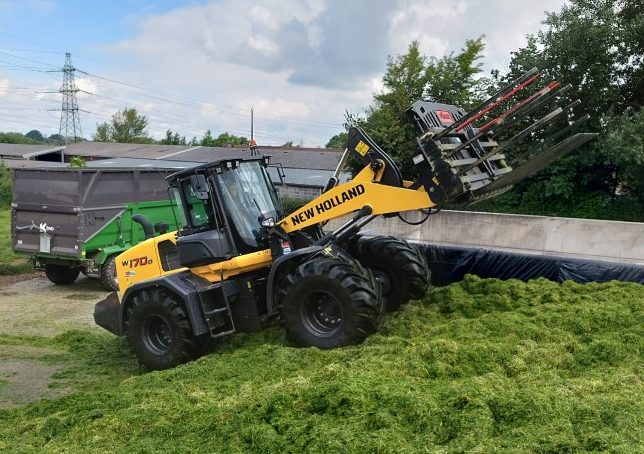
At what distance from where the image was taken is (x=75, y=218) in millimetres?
11953

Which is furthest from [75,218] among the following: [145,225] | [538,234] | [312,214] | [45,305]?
[538,234]

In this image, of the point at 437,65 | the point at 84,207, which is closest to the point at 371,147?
the point at 84,207

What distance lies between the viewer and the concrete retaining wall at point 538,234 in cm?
1223

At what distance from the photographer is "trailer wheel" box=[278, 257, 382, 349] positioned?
6117mm

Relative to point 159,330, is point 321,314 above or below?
below

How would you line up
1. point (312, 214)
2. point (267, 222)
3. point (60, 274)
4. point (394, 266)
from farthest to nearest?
point (60, 274) < point (394, 266) < point (267, 222) < point (312, 214)

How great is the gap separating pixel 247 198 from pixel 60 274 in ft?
24.9

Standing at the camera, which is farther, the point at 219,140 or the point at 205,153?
the point at 219,140

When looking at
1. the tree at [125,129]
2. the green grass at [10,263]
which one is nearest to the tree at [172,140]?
the tree at [125,129]

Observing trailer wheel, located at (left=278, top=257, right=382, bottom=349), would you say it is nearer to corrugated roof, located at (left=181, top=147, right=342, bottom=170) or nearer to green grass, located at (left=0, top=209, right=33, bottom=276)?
green grass, located at (left=0, top=209, right=33, bottom=276)

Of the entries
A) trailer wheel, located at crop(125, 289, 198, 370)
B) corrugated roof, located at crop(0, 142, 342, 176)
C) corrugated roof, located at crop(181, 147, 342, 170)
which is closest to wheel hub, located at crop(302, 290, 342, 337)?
trailer wheel, located at crop(125, 289, 198, 370)

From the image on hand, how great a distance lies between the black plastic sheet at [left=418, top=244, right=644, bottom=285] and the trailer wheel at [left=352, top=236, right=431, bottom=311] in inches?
65.0

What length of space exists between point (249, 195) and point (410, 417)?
365 centimetres

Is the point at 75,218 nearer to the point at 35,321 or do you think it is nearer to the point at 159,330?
the point at 35,321
